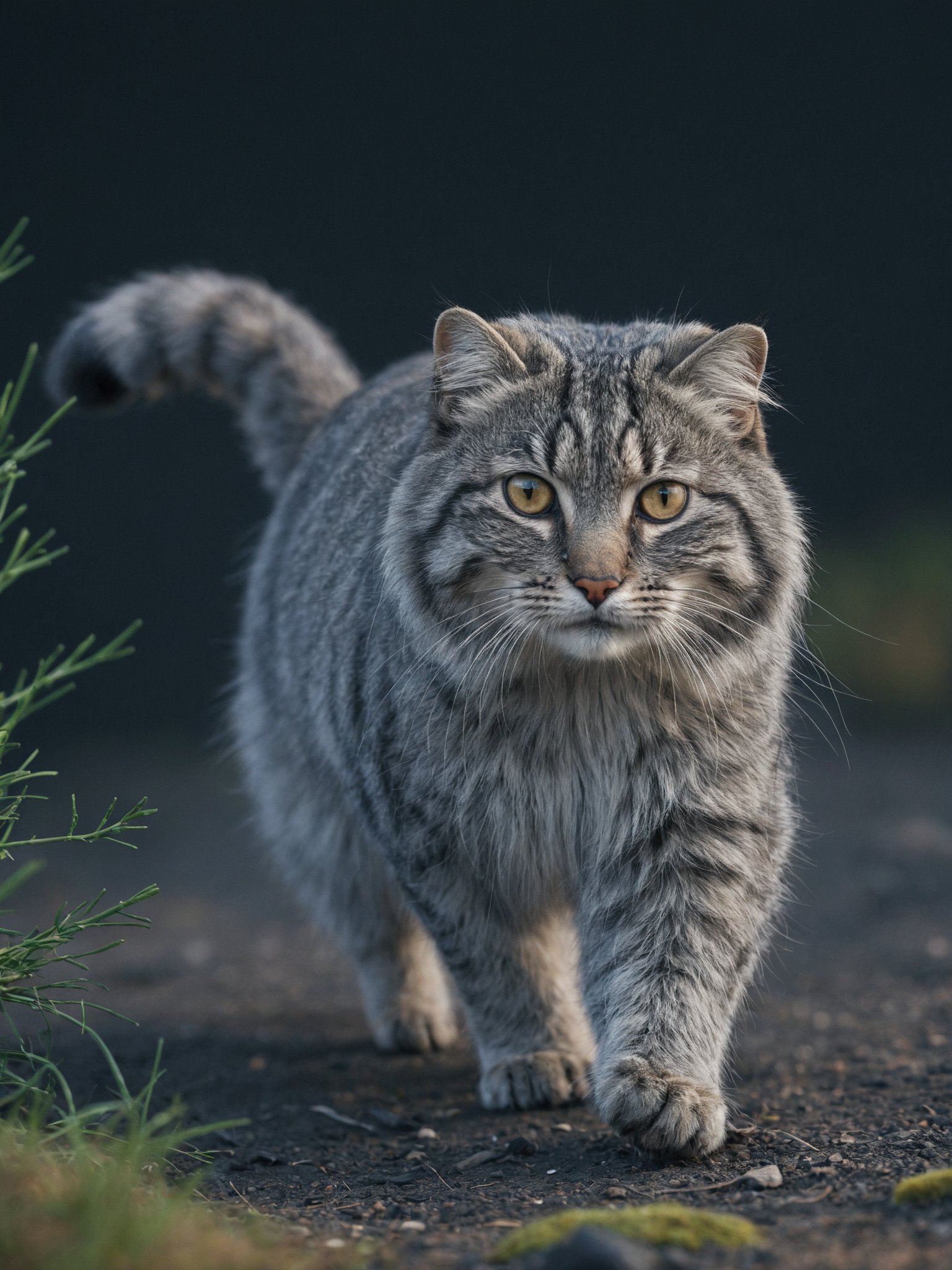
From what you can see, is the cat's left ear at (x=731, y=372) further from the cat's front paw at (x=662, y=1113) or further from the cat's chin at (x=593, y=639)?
the cat's front paw at (x=662, y=1113)

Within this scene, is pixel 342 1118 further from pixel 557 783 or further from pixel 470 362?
pixel 470 362

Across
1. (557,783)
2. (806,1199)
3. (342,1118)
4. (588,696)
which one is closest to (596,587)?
(588,696)

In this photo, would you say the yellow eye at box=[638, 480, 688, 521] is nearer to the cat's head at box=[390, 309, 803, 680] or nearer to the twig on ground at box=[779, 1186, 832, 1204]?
the cat's head at box=[390, 309, 803, 680]

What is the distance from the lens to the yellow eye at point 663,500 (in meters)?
2.67

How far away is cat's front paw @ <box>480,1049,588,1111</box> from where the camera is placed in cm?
311

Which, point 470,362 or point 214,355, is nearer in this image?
point 470,362

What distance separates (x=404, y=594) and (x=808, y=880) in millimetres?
3338

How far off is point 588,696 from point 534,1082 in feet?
3.10

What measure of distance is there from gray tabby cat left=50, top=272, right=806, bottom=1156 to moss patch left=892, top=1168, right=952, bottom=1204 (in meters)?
0.53

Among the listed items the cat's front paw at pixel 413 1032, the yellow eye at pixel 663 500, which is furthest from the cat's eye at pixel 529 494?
the cat's front paw at pixel 413 1032

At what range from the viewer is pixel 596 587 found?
2.50 meters

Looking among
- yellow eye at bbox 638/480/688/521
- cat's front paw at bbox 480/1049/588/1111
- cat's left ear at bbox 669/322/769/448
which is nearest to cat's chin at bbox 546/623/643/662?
yellow eye at bbox 638/480/688/521

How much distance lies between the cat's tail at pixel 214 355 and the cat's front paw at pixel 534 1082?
7.50 ft

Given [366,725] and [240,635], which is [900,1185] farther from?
[240,635]
